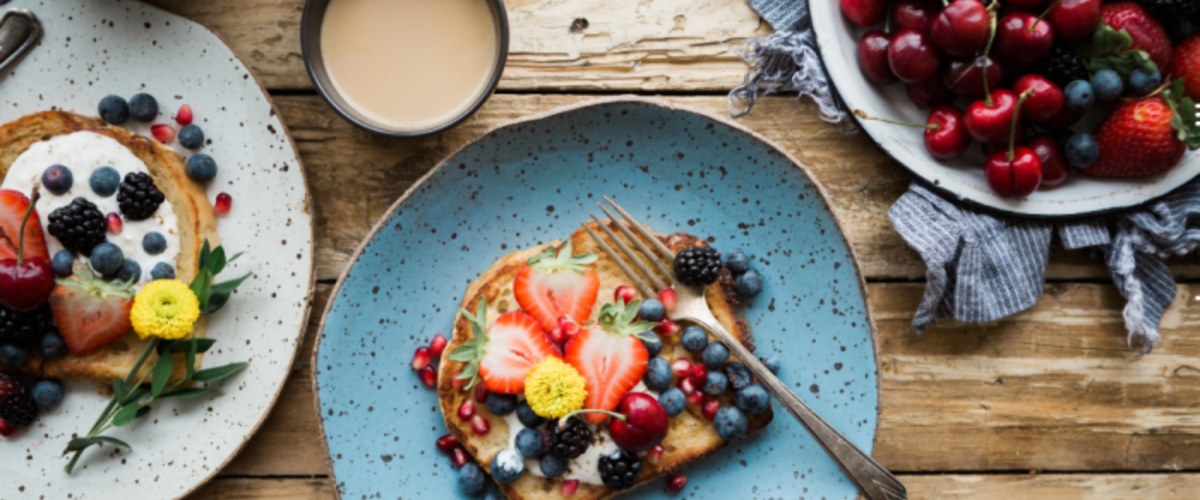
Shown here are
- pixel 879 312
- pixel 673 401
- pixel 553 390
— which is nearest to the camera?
pixel 553 390

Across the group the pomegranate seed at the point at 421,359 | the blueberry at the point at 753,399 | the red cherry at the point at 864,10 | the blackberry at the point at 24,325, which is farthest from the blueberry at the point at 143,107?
the red cherry at the point at 864,10

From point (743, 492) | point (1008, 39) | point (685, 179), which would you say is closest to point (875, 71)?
point (1008, 39)

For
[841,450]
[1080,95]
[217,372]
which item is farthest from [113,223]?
[1080,95]

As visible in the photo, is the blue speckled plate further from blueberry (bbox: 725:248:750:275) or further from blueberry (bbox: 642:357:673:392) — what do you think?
blueberry (bbox: 642:357:673:392)

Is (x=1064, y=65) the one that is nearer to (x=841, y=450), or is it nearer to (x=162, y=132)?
(x=841, y=450)

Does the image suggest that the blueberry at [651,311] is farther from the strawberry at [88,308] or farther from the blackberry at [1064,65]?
the strawberry at [88,308]
